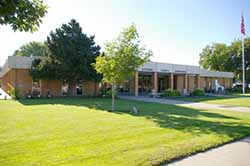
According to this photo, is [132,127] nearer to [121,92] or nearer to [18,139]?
[18,139]

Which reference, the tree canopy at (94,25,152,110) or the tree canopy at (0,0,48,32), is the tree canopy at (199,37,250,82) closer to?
the tree canopy at (94,25,152,110)

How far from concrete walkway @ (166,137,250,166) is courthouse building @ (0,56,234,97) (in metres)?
26.2

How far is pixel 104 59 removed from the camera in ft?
67.6

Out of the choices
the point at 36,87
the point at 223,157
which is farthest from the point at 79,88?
the point at 223,157

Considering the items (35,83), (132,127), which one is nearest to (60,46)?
(35,83)

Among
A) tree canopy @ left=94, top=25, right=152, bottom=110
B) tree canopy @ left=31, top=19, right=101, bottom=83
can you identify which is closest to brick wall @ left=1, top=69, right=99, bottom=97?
tree canopy @ left=31, top=19, right=101, bottom=83

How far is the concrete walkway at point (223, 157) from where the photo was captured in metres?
7.25

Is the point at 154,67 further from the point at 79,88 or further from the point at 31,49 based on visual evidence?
the point at 31,49

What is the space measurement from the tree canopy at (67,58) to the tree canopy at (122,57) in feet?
36.4

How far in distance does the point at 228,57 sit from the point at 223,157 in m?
69.5

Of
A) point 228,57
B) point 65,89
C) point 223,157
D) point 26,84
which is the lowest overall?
point 223,157

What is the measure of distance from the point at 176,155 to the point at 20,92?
26965 millimetres

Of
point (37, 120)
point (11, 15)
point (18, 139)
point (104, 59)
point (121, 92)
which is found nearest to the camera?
point (11, 15)

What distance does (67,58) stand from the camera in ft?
102
